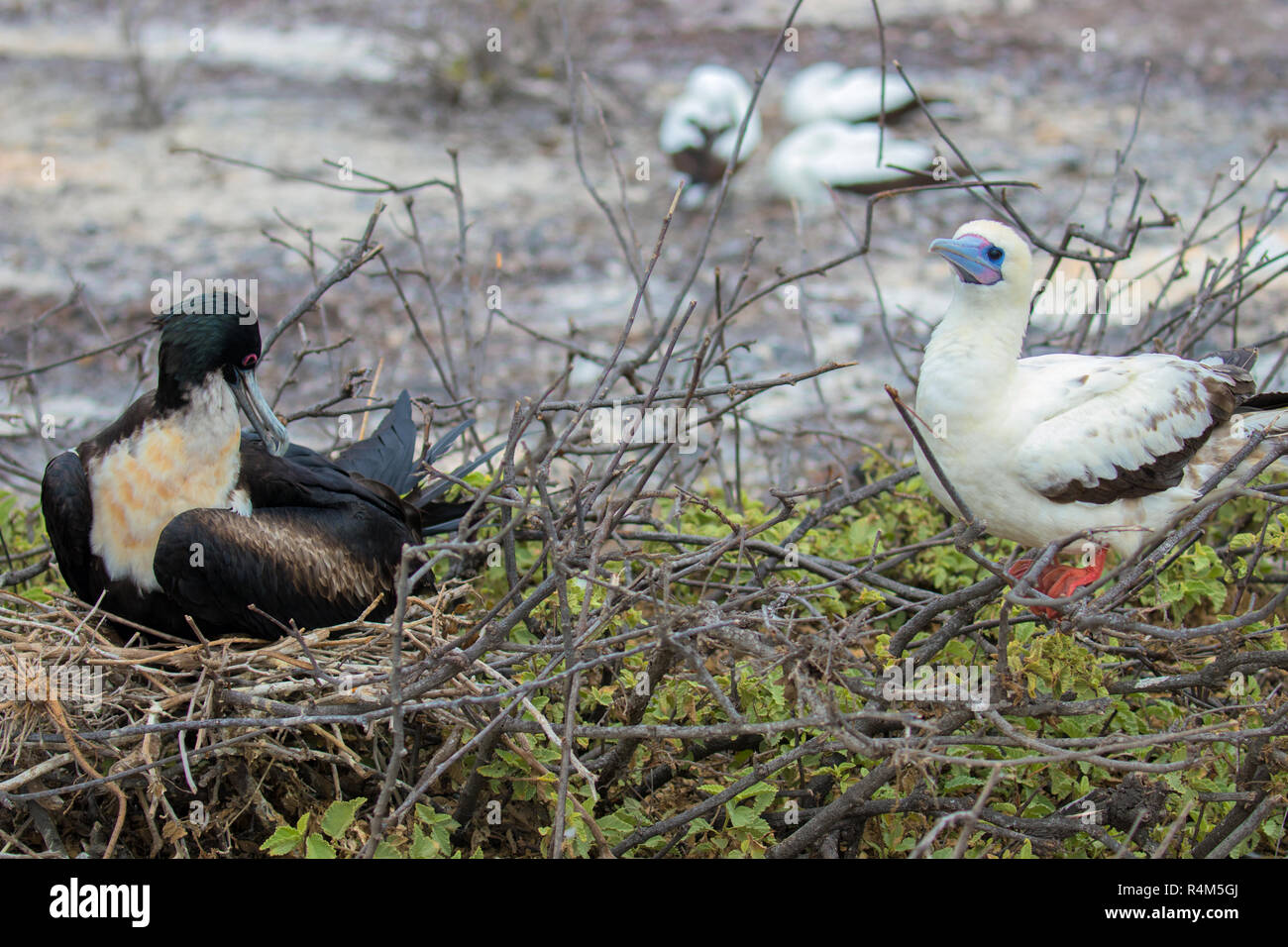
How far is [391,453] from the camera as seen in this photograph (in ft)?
12.4

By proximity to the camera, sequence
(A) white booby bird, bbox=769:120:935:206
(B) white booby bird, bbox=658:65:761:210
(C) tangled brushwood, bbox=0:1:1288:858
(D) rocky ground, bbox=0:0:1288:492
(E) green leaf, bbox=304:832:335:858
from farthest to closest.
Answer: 1. (B) white booby bird, bbox=658:65:761:210
2. (A) white booby bird, bbox=769:120:935:206
3. (D) rocky ground, bbox=0:0:1288:492
4. (E) green leaf, bbox=304:832:335:858
5. (C) tangled brushwood, bbox=0:1:1288:858

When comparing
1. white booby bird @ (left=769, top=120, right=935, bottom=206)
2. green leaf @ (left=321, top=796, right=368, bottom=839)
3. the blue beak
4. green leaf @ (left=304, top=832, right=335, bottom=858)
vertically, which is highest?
white booby bird @ (left=769, top=120, right=935, bottom=206)

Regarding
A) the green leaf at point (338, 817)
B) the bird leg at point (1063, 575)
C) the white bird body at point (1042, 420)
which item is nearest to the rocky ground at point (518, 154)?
the bird leg at point (1063, 575)

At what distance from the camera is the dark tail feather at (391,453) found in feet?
12.3

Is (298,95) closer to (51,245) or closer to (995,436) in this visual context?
(51,245)

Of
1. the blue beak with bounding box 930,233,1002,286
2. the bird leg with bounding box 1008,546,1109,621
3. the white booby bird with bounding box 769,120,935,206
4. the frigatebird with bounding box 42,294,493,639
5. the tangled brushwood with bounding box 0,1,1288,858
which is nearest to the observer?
A: the tangled brushwood with bounding box 0,1,1288,858

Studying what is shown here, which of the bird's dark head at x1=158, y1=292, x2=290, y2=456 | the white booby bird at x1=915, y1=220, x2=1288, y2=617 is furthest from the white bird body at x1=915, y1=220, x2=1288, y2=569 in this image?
the bird's dark head at x1=158, y1=292, x2=290, y2=456

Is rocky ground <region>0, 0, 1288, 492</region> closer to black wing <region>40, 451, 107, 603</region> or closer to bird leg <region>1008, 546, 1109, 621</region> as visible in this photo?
black wing <region>40, 451, 107, 603</region>

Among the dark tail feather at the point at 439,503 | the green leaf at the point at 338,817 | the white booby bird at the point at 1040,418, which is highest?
the white booby bird at the point at 1040,418

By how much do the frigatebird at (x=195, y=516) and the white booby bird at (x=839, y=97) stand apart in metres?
6.93

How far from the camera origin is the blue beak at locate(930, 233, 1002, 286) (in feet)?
8.89

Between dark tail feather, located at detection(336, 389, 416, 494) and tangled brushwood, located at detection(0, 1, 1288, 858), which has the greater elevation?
dark tail feather, located at detection(336, 389, 416, 494)

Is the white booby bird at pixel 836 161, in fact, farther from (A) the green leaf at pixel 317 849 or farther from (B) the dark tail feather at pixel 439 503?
(A) the green leaf at pixel 317 849

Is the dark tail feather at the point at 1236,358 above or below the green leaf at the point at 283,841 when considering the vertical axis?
above
